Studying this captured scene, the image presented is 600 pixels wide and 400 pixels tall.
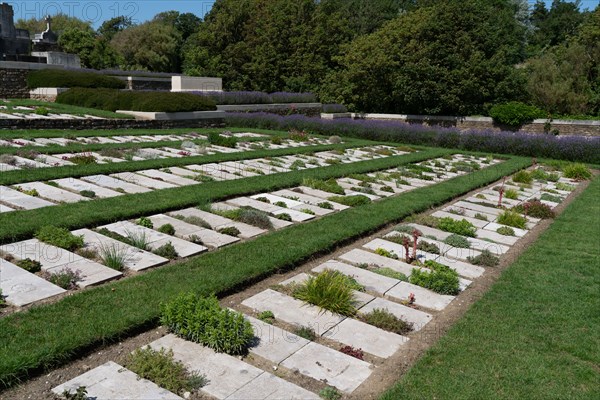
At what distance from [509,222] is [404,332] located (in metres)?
4.90

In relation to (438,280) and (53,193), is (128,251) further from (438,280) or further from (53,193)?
(438,280)

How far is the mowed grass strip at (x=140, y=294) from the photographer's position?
143 inches

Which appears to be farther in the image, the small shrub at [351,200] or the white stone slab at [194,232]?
the small shrub at [351,200]

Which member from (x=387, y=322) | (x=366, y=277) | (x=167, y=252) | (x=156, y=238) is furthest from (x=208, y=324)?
(x=156, y=238)

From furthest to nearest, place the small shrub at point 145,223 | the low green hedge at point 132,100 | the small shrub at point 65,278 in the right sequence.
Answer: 1. the low green hedge at point 132,100
2. the small shrub at point 145,223
3. the small shrub at point 65,278

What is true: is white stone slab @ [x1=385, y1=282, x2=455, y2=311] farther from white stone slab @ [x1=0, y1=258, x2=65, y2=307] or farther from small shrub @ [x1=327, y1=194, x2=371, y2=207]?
small shrub @ [x1=327, y1=194, x2=371, y2=207]

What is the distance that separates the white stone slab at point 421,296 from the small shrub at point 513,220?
12.2 ft

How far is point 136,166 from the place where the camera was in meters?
10.1

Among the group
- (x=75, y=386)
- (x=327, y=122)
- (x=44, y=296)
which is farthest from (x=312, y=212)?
(x=327, y=122)

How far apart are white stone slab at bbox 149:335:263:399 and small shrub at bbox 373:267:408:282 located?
256cm

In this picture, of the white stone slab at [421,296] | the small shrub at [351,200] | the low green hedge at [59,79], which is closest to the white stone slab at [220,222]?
the white stone slab at [421,296]

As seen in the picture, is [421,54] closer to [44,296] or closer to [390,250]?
[390,250]

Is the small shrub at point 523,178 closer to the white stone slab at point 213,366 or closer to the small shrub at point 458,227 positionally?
the small shrub at point 458,227

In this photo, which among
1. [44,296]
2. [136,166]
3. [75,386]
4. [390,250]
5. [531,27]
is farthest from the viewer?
[531,27]
